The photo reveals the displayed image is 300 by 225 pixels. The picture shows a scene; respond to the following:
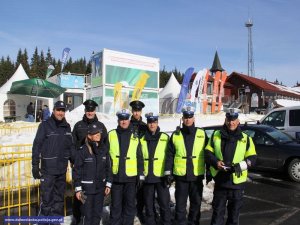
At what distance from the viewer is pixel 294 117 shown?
1150cm

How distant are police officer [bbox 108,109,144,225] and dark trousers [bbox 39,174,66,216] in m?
0.93

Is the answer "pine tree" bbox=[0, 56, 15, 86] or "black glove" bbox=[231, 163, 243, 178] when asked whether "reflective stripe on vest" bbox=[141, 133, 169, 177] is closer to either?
"black glove" bbox=[231, 163, 243, 178]

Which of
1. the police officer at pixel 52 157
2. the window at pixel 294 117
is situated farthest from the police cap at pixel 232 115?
the window at pixel 294 117

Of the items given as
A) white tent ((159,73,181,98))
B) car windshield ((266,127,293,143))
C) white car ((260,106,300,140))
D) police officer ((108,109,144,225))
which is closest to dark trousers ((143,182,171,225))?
police officer ((108,109,144,225))

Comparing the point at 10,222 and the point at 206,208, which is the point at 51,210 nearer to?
the point at 10,222

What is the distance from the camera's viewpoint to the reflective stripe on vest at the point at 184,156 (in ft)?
16.4

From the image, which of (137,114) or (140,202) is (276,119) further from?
(140,202)

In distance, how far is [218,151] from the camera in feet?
15.7

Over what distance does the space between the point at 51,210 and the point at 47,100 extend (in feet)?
90.2

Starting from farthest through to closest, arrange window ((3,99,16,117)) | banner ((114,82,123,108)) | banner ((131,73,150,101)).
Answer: window ((3,99,16,117))
banner ((131,73,150,101))
banner ((114,82,123,108))

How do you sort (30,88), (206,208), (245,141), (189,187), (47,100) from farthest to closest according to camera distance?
1. (47,100)
2. (30,88)
3. (206,208)
4. (189,187)
5. (245,141)

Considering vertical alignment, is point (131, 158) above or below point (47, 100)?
below

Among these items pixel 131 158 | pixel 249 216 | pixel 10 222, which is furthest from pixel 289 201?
pixel 10 222

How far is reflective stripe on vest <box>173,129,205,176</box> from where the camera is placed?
4984 millimetres
